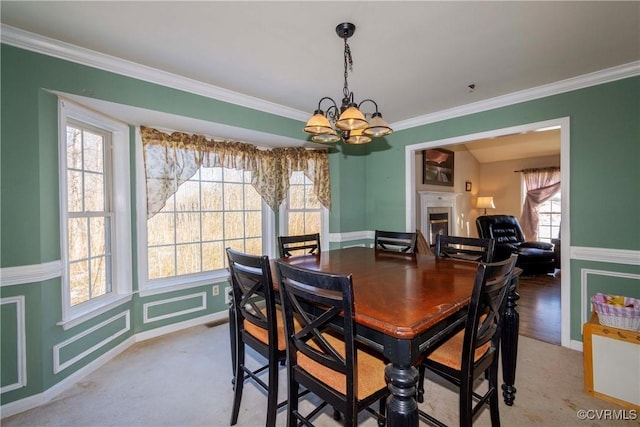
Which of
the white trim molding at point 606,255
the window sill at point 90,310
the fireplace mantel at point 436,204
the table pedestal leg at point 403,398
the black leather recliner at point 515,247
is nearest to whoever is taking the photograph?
the table pedestal leg at point 403,398

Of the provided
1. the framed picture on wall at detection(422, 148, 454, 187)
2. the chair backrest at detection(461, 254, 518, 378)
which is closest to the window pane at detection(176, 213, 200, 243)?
the chair backrest at detection(461, 254, 518, 378)

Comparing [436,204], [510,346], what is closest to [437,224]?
[436,204]

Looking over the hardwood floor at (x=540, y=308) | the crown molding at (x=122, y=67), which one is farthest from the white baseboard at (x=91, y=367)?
the hardwood floor at (x=540, y=308)

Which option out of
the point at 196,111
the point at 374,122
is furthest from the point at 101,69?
the point at 374,122

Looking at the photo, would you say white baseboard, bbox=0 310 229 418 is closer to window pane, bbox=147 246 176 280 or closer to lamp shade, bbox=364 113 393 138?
window pane, bbox=147 246 176 280

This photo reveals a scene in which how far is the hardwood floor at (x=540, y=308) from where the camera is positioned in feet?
9.50

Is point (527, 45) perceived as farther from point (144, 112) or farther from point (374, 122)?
point (144, 112)

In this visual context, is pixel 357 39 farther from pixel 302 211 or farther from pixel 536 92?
pixel 302 211

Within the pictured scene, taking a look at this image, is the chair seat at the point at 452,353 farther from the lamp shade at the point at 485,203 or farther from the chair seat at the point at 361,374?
the lamp shade at the point at 485,203

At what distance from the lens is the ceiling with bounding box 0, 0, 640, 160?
1628mm

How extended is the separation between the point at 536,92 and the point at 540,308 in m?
2.55

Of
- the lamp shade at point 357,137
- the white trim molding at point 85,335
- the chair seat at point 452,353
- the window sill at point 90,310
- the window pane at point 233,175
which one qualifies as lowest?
the white trim molding at point 85,335

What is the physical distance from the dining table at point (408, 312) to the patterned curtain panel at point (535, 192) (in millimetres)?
5464

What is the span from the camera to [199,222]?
10.6 feet
